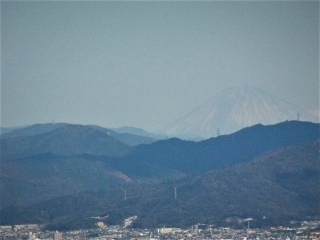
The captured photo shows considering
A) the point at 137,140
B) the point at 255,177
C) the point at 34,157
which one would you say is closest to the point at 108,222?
the point at 255,177

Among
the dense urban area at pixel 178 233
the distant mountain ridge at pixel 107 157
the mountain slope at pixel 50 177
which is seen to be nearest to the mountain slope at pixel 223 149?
the distant mountain ridge at pixel 107 157

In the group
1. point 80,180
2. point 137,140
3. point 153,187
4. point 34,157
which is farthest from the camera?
point 137,140

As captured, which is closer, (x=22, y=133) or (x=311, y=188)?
(x=311, y=188)

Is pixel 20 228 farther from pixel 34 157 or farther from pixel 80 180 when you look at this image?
pixel 34 157

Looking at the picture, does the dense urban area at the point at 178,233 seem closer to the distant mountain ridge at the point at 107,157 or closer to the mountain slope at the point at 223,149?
the distant mountain ridge at the point at 107,157

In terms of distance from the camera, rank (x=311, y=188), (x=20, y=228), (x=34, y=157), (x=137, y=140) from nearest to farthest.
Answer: (x=20, y=228), (x=311, y=188), (x=34, y=157), (x=137, y=140)

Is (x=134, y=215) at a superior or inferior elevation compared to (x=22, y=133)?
inferior
